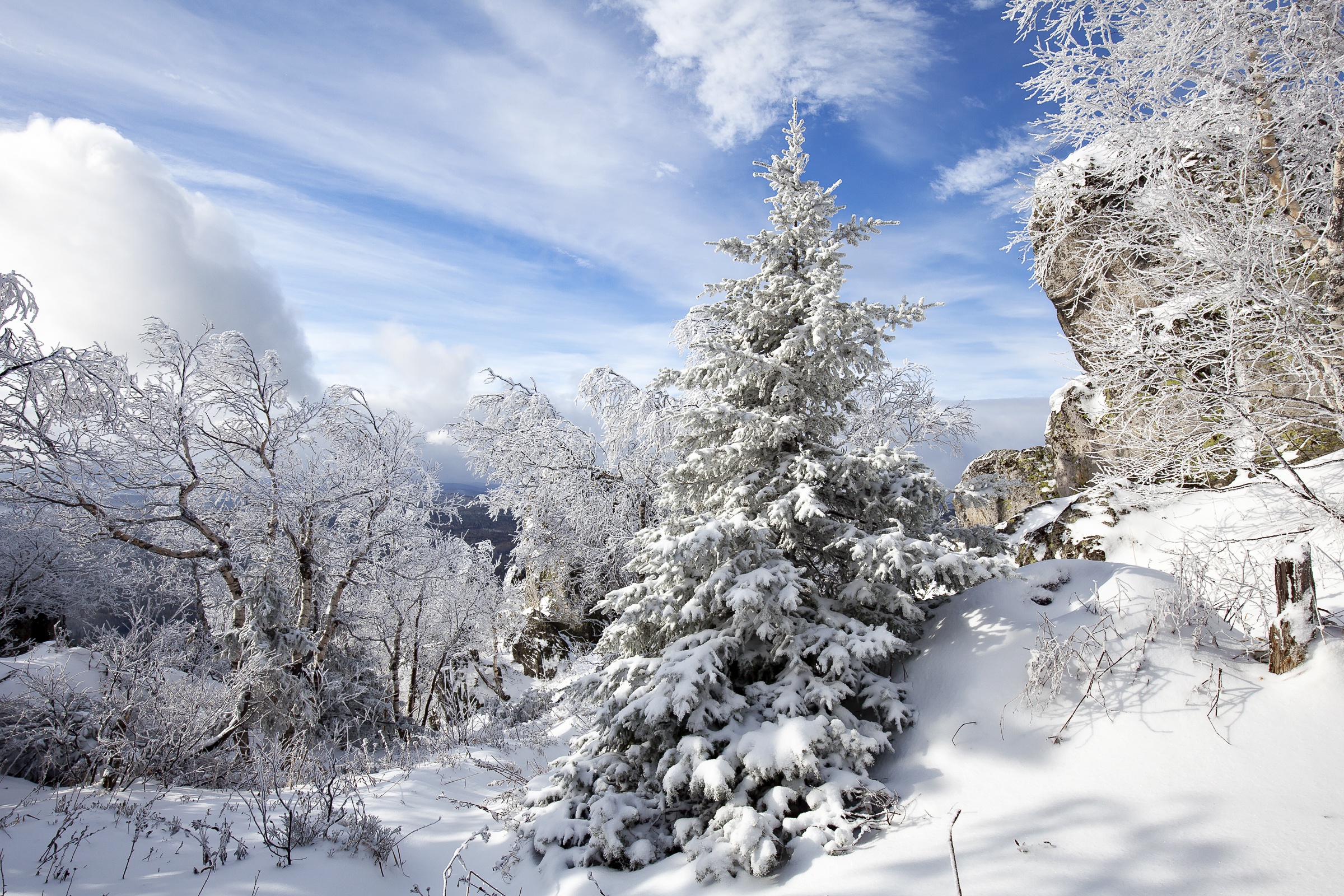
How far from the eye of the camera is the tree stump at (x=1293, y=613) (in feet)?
12.4

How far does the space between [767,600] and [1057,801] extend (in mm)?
2117

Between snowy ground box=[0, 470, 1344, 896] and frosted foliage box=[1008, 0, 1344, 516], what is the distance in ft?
4.07

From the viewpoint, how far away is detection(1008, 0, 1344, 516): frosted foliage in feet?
16.7

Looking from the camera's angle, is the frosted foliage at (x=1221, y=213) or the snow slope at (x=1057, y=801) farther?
the frosted foliage at (x=1221, y=213)

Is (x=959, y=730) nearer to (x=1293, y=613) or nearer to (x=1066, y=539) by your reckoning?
(x=1293, y=613)

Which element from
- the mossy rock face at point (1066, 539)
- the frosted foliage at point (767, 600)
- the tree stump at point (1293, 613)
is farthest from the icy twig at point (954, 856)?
the mossy rock face at point (1066, 539)

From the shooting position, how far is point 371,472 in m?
12.4


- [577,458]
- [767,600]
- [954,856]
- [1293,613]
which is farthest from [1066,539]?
[577,458]

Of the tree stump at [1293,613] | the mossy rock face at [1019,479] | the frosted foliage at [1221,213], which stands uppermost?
the frosted foliage at [1221,213]

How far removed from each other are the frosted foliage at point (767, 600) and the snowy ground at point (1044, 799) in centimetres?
31

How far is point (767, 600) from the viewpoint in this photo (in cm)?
444

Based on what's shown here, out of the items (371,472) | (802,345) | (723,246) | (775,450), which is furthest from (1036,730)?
(371,472)

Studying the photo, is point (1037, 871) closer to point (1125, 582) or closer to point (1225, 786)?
point (1225, 786)

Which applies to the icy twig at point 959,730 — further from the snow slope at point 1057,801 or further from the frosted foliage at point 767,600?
the frosted foliage at point 767,600
